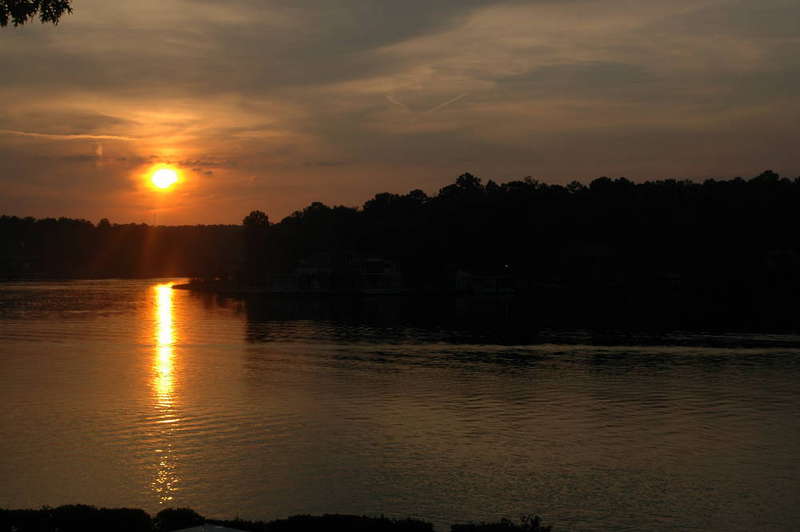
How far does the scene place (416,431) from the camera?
112ft

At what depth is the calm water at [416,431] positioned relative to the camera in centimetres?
2453

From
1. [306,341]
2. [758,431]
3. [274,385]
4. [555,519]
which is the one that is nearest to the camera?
[555,519]

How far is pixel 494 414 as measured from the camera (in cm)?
3831

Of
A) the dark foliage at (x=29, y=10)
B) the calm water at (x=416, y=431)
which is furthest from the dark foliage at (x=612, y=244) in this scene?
the dark foliage at (x=29, y=10)

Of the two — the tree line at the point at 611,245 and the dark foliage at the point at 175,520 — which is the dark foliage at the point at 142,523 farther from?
the tree line at the point at 611,245

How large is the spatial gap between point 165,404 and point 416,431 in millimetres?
13926

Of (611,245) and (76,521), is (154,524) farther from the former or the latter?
(611,245)

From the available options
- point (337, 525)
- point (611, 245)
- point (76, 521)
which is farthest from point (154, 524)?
point (611, 245)

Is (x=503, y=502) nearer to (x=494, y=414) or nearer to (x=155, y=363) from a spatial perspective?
(x=494, y=414)

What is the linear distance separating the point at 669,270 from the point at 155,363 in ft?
472

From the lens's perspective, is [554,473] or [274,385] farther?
[274,385]

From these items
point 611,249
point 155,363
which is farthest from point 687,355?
point 611,249

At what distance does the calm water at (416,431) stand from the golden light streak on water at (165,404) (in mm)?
143

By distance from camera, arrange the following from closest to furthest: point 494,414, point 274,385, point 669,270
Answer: point 494,414
point 274,385
point 669,270
